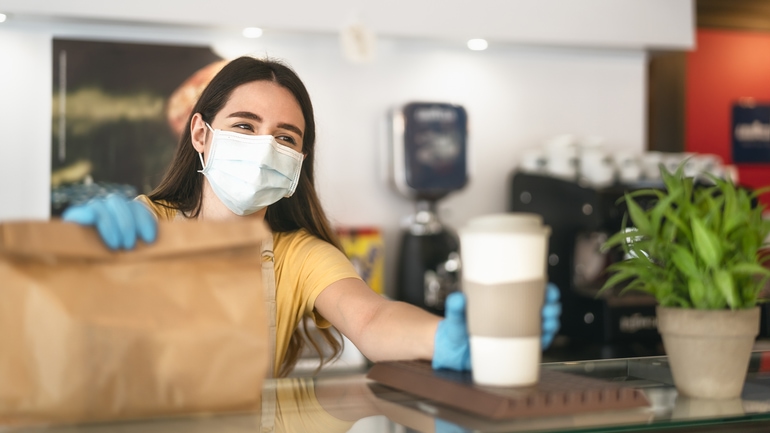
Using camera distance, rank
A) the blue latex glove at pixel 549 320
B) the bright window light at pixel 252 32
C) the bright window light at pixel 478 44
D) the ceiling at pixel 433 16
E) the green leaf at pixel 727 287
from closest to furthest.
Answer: the blue latex glove at pixel 549 320
the green leaf at pixel 727 287
the ceiling at pixel 433 16
the bright window light at pixel 252 32
the bright window light at pixel 478 44

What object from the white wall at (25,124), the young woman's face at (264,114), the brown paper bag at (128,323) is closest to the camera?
the brown paper bag at (128,323)

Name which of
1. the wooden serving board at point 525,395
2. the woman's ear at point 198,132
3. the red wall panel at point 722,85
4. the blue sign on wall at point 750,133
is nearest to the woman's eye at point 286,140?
the woman's ear at point 198,132

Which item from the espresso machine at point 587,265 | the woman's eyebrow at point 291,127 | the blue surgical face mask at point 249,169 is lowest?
the espresso machine at point 587,265

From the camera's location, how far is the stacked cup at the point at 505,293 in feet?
2.95

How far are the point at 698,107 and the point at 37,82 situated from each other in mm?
3229

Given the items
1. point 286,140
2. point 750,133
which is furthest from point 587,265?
point 286,140

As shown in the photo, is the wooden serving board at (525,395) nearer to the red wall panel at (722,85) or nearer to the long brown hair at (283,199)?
the long brown hair at (283,199)

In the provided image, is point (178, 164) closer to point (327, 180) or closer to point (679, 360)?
point (679, 360)

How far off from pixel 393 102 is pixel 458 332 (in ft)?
8.77

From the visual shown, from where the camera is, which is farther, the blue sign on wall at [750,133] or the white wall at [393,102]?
the blue sign on wall at [750,133]

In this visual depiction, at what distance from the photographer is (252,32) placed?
3.35 metres

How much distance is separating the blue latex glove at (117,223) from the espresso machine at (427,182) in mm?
2540

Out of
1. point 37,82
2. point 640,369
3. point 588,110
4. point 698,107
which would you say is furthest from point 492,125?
point 640,369

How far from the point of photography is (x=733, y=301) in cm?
109
